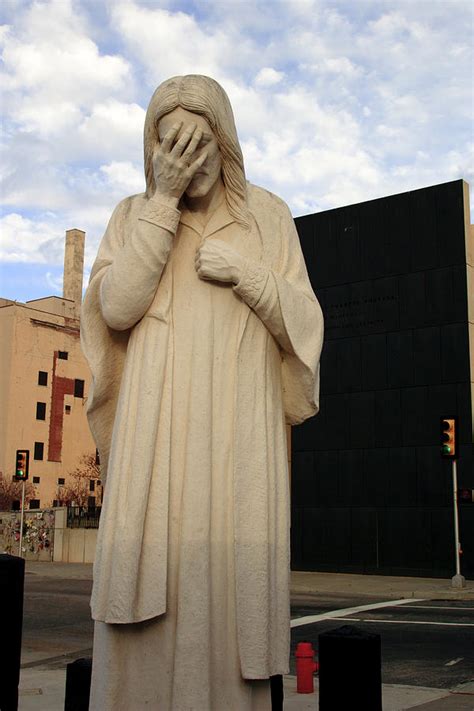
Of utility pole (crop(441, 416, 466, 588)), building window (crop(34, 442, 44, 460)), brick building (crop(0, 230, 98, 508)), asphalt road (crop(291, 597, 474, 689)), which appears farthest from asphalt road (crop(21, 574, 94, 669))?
building window (crop(34, 442, 44, 460))

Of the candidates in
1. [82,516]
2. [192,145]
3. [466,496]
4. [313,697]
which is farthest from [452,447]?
[192,145]

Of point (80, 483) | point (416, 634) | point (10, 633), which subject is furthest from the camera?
point (80, 483)

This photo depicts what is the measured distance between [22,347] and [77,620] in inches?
2047

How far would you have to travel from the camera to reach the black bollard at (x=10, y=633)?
5.27 m

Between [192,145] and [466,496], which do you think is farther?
[466,496]

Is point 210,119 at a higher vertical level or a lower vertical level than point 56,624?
higher

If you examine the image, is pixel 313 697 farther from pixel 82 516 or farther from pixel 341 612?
pixel 82 516

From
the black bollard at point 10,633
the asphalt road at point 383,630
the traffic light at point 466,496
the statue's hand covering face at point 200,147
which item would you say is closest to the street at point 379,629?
the asphalt road at point 383,630

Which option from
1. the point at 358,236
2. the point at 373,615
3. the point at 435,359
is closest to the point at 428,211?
A: the point at 358,236

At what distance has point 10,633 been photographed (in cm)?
535

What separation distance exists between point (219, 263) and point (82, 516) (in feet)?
94.7

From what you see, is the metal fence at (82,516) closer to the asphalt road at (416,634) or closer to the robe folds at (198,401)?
the asphalt road at (416,634)

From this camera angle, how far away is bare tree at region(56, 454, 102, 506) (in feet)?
219

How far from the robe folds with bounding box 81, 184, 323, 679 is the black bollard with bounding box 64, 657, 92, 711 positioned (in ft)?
3.18
